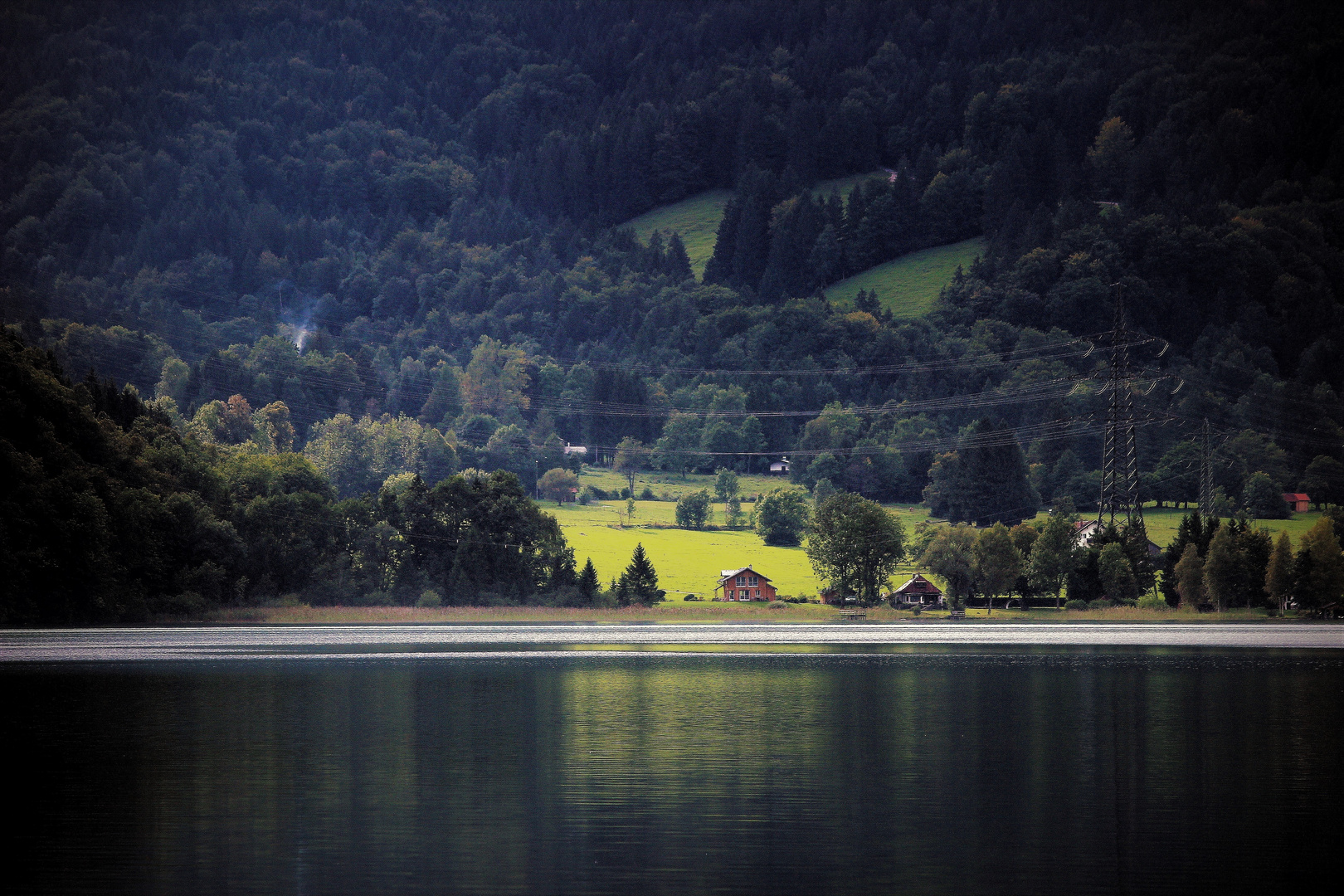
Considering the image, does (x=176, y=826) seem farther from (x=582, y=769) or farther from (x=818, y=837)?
(x=818, y=837)

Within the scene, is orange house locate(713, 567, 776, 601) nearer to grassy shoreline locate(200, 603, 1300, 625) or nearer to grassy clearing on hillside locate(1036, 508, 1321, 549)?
grassy shoreline locate(200, 603, 1300, 625)

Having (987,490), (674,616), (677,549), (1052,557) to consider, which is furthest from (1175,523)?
(674,616)

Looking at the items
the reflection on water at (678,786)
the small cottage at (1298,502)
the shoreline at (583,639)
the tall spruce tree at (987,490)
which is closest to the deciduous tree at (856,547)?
the shoreline at (583,639)

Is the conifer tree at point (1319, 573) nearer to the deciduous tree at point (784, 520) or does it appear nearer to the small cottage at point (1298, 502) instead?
the deciduous tree at point (784, 520)

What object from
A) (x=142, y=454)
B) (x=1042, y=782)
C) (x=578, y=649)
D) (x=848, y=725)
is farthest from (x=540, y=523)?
(x=1042, y=782)

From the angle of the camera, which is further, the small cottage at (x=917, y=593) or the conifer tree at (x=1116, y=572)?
the small cottage at (x=917, y=593)

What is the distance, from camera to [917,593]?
13275 cm

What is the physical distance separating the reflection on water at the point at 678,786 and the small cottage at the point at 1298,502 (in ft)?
434

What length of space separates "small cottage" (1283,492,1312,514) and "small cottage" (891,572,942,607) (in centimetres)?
6971

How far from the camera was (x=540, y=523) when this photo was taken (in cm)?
12444

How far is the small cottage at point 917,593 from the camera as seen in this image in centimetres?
13225

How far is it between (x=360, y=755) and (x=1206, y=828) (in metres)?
21.7

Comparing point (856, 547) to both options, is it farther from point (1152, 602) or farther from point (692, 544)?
point (692, 544)

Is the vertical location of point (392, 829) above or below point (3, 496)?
below
